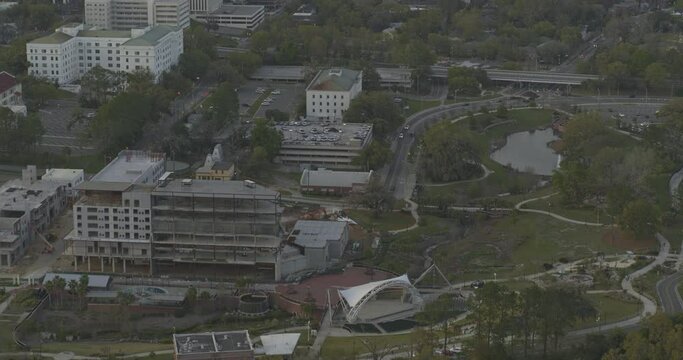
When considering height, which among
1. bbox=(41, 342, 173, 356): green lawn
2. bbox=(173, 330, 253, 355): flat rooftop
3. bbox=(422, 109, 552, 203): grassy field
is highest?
bbox=(173, 330, 253, 355): flat rooftop

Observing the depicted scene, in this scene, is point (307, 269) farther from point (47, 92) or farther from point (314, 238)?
point (47, 92)

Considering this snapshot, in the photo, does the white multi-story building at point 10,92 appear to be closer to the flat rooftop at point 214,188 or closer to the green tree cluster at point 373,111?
the green tree cluster at point 373,111

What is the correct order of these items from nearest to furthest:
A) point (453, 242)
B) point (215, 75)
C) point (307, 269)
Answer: point (307, 269)
point (453, 242)
point (215, 75)

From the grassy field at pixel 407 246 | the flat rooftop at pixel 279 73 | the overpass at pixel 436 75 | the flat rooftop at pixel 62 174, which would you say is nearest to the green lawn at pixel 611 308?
the grassy field at pixel 407 246

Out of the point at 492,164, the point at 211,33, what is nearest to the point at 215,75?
the point at 211,33

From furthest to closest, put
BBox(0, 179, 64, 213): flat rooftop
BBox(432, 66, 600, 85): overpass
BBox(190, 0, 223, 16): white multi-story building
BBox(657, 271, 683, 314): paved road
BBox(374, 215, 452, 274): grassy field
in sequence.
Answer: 1. BBox(190, 0, 223, 16): white multi-story building
2. BBox(432, 66, 600, 85): overpass
3. BBox(0, 179, 64, 213): flat rooftop
4. BBox(374, 215, 452, 274): grassy field
5. BBox(657, 271, 683, 314): paved road

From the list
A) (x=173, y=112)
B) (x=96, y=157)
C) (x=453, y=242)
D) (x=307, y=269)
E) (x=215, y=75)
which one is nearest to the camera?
(x=307, y=269)

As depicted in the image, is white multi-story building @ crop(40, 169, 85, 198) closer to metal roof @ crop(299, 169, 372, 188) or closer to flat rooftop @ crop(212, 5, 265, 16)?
metal roof @ crop(299, 169, 372, 188)

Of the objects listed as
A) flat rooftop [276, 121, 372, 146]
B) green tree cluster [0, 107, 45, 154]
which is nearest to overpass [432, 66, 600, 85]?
flat rooftop [276, 121, 372, 146]
